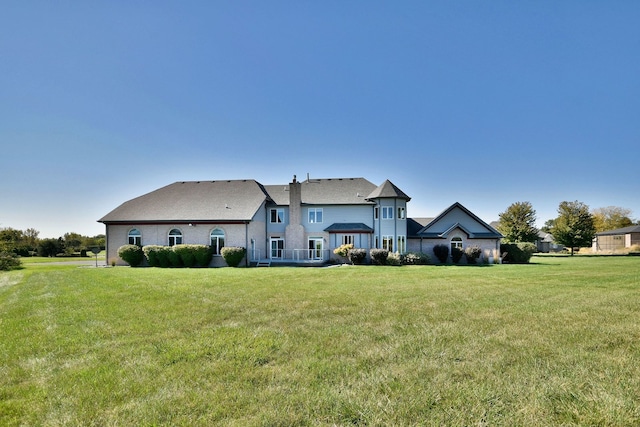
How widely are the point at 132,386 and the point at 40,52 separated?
1478 centimetres

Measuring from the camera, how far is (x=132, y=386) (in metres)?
4.13

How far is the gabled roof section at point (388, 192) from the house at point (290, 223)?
0.08 m

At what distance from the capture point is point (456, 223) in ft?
98.5

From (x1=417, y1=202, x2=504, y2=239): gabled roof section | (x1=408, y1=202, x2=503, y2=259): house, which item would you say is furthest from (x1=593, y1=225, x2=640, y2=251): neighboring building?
(x1=417, y1=202, x2=504, y2=239): gabled roof section

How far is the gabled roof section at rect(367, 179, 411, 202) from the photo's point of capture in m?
28.6

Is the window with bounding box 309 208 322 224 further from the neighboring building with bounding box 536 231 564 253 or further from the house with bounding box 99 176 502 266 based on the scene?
the neighboring building with bounding box 536 231 564 253

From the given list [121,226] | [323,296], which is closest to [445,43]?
[323,296]

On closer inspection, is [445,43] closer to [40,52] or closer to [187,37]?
[187,37]

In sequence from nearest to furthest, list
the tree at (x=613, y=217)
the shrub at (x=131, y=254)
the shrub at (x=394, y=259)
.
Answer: the shrub at (x=394, y=259) < the shrub at (x=131, y=254) < the tree at (x=613, y=217)

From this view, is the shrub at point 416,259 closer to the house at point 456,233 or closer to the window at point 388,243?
the window at point 388,243

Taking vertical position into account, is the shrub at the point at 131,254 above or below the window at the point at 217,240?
below

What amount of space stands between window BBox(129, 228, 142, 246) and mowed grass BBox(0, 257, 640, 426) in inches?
804

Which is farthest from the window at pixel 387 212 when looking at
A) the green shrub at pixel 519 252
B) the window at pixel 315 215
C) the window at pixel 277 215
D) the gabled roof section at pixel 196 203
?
the green shrub at pixel 519 252

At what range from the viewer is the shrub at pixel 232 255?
26.2 meters
